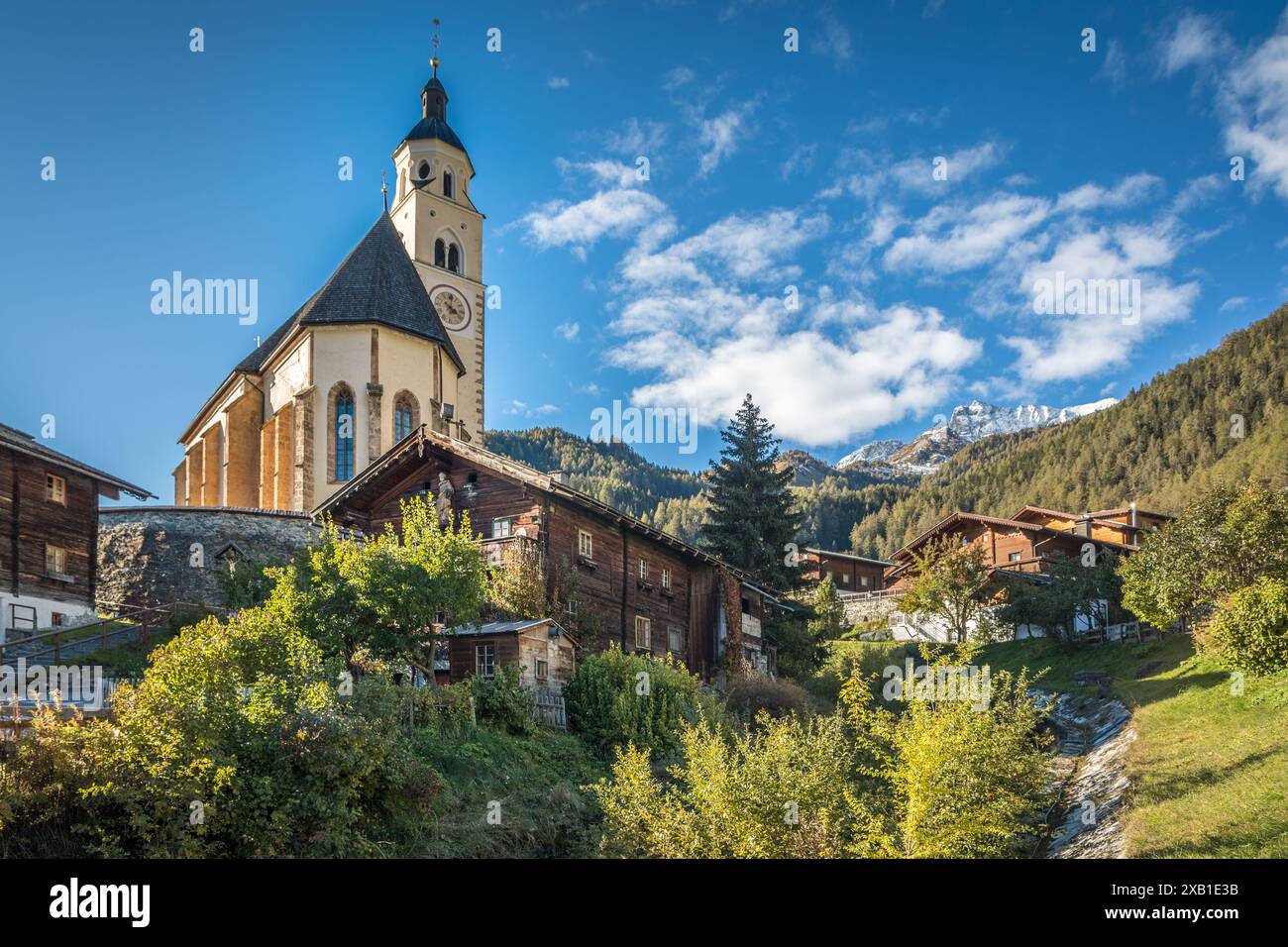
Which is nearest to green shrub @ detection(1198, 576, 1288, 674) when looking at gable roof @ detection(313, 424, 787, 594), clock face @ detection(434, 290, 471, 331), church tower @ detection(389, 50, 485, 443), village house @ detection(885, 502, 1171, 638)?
gable roof @ detection(313, 424, 787, 594)

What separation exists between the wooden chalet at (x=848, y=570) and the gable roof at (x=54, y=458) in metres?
51.8

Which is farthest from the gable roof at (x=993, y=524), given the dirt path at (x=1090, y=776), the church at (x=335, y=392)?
the church at (x=335, y=392)

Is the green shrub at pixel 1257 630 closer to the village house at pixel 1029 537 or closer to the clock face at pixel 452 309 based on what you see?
the village house at pixel 1029 537

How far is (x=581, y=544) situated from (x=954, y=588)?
2439 centimetres

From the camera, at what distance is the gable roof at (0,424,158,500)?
1244 inches

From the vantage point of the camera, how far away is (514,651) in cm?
2547

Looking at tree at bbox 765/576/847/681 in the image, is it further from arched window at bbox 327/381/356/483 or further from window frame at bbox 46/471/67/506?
window frame at bbox 46/471/67/506

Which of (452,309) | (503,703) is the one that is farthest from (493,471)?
(452,309)

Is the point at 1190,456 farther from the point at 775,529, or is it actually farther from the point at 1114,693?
the point at 1114,693

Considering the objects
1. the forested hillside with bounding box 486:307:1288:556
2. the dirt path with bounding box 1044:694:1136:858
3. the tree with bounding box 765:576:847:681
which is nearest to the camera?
the dirt path with bounding box 1044:694:1136:858

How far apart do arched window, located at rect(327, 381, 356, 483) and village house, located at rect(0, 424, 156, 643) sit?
36.0 ft

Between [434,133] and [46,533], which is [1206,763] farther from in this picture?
[434,133]

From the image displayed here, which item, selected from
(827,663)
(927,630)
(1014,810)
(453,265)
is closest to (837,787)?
(1014,810)

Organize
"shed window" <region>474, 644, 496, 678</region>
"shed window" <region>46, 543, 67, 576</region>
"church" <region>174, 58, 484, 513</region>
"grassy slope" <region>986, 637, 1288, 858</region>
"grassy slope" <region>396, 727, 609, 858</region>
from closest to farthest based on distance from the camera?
"grassy slope" <region>986, 637, 1288, 858</region>, "grassy slope" <region>396, 727, 609, 858</region>, "shed window" <region>474, 644, 496, 678</region>, "shed window" <region>46, 543, 67, 576</region>, "church" <region>174, 58, 484, 513</region>
